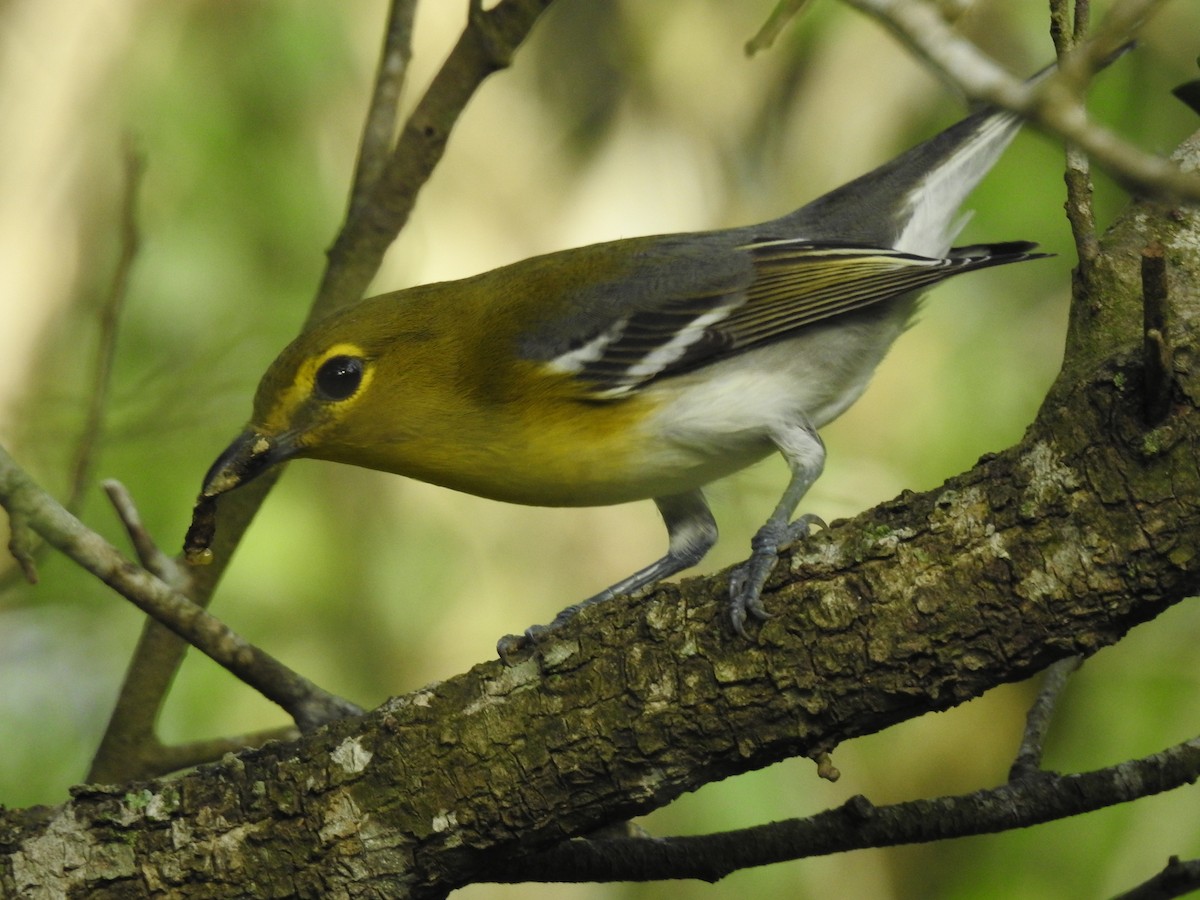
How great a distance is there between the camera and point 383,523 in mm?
6742

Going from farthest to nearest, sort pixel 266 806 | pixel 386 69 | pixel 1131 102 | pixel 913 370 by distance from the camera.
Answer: pixel 913 370 < pixel 1131 102 < pixel 386 69 < pixel 266 806

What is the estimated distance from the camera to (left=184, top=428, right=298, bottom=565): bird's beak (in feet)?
10.8

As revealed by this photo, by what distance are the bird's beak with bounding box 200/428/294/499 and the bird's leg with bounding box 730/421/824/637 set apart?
4.43 feet

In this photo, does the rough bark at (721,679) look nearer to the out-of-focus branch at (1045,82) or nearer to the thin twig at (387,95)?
the out-of-focus branch at (1045,82)

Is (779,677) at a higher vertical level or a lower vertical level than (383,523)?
lower

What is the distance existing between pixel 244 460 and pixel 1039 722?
7.10ft

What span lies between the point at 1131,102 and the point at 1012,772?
3.88 metres

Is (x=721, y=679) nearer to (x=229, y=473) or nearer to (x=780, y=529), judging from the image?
(x=780, y=529)

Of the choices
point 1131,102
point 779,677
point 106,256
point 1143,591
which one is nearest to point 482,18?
point 779,677

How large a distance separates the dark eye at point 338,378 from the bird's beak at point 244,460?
186 mm

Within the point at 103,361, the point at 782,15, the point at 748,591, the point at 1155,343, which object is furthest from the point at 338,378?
the point at 1155,343

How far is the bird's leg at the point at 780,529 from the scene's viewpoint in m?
2.33

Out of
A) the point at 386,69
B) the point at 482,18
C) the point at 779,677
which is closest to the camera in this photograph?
the point at 779,677

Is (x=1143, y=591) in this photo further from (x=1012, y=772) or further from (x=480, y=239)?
(x=480, y=239)
